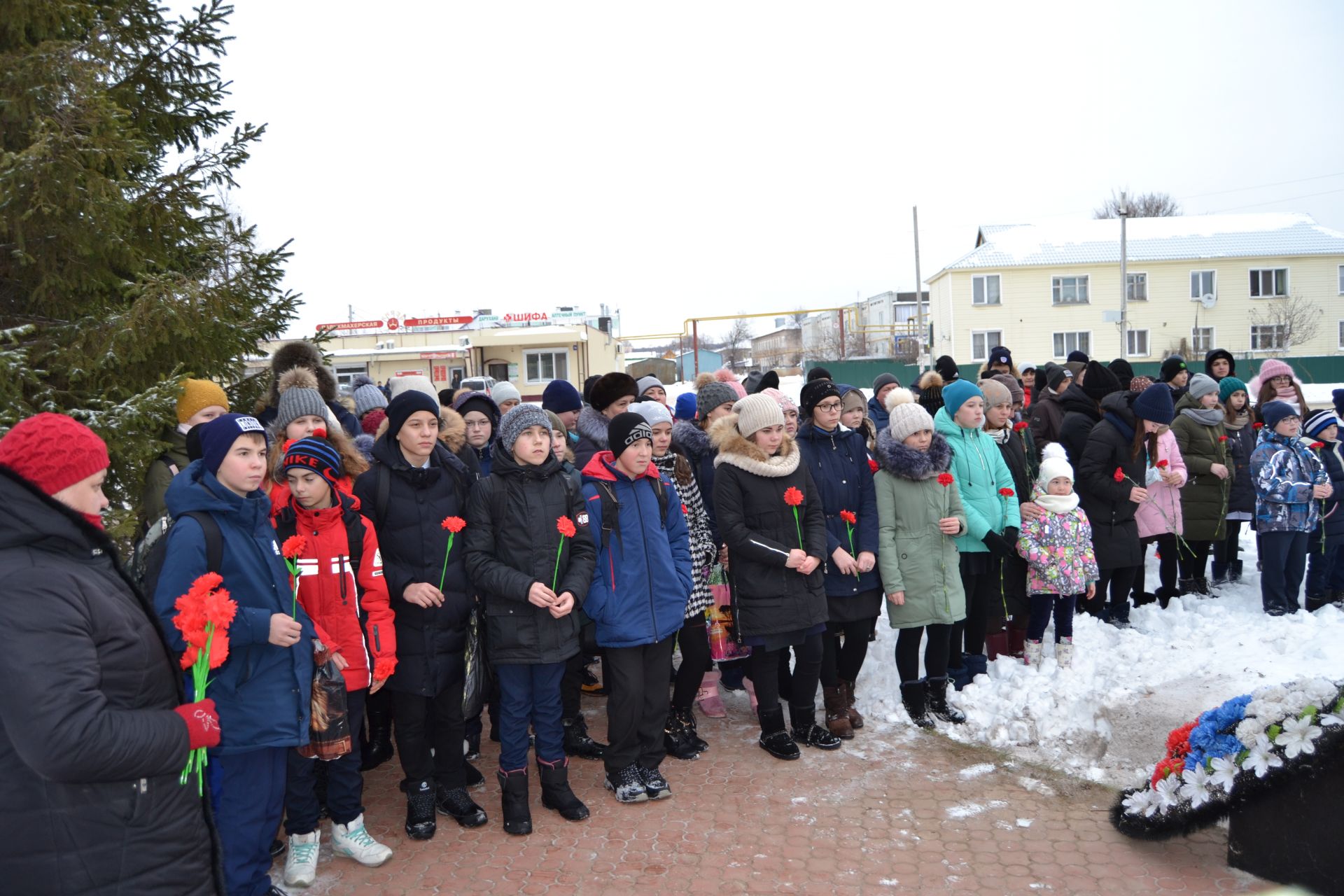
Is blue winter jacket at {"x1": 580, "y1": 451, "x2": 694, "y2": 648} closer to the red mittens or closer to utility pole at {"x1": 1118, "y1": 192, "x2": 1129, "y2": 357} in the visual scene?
the red mittens

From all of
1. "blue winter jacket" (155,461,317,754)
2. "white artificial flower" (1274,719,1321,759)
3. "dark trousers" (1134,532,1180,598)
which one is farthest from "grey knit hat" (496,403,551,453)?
"dark trousers" (1134,532,1180,598)

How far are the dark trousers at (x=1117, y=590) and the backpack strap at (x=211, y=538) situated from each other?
6.25 m

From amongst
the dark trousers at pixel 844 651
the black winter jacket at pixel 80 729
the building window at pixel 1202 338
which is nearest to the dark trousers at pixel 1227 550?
the dark trousers at pixel 844 651

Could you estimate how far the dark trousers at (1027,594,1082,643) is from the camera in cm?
638

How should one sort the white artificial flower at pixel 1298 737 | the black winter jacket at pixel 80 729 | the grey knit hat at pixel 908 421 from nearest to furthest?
the black winter jacket at pixel 80 729 < the white artificial flower at pixel 1298 737 < the grey knit hat at pixel 908 421

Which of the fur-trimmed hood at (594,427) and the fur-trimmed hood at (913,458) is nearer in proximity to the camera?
the fur-trimmed hood at (913,458)

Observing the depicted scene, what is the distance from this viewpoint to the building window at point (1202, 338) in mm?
43906

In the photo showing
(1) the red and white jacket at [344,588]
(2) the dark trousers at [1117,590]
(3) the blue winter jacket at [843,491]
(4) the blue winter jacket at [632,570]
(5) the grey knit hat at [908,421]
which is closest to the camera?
(1) the red and white jacket at [344,588]

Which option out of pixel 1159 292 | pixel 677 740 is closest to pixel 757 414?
pixel 677 740

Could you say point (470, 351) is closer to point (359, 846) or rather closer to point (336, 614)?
point (336, 614)

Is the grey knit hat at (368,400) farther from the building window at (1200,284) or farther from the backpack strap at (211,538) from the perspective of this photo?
the building window at (1200,284)

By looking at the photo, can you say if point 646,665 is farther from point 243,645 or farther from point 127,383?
point 127,383

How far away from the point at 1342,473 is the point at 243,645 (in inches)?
335

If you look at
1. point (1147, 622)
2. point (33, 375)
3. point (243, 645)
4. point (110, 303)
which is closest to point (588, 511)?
point (243, 645)
